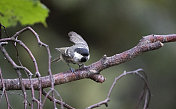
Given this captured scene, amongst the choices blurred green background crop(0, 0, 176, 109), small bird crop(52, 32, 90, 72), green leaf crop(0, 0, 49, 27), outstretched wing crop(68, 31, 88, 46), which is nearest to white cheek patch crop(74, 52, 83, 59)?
small bird crop(52, 32, 90, 72)

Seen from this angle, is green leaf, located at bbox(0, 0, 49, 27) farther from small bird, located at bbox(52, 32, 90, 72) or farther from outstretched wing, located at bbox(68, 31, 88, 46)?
outstretched wing, located at bbox(68, 31, 88, 46)

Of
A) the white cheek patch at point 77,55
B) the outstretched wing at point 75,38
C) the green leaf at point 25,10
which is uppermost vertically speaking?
the outstretched wing at point 75,38

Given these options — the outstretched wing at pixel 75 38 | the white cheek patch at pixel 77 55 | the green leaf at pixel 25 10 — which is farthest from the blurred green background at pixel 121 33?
the green leaf at pixel 25 10

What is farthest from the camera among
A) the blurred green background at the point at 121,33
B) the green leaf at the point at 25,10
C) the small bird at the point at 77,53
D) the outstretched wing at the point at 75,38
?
the blurred green background at the point at 121,33

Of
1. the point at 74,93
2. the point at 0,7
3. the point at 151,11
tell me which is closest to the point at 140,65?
the point at 151,11

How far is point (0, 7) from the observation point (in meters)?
1.06

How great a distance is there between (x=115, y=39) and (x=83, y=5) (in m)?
0.78

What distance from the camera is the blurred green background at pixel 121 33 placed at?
4.95 m

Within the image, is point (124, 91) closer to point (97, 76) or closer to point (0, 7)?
point (97, 76)

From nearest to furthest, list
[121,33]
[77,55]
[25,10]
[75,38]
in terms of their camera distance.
Answer: [25,10] < [77,55] < [75,38] < [121,33]

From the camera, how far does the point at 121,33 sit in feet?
18.3

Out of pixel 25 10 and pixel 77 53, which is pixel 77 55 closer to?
pixel 77 53

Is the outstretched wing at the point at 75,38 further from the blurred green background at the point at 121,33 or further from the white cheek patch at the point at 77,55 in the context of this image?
the blurred green background at the point at 121,33

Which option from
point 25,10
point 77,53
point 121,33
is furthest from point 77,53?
point 121,33
